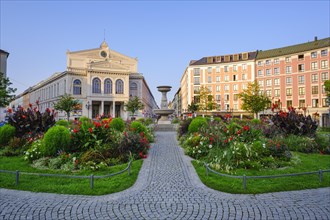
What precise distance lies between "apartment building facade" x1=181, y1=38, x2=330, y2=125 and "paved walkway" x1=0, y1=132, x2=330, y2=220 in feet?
132

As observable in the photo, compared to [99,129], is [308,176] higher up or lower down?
lower down

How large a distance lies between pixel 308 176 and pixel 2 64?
53.2 metres

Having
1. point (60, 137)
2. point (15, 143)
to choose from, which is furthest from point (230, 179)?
point (15, 143)

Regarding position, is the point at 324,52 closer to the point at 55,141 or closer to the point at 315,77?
the point at 315,77

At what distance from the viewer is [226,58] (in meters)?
59.0

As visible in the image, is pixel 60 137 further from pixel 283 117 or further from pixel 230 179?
pixel 283 117

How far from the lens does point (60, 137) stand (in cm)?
866

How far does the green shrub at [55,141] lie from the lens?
8539 millimetres

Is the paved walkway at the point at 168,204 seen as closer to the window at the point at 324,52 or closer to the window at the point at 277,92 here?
the window at the point at 324,52

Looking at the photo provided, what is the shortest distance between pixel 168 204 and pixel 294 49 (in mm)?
57347

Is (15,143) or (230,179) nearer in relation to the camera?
(230,179)

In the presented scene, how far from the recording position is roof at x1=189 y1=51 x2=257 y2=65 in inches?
2219

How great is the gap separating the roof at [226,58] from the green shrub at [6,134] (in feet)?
177

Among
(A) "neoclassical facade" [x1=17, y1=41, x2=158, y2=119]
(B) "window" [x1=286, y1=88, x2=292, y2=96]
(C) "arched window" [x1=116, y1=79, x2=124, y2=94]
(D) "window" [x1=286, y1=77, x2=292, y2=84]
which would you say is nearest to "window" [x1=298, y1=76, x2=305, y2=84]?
(D) "window" [x1=286, y1=77, x2=292, y2=84]
